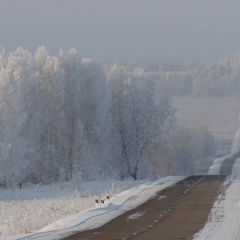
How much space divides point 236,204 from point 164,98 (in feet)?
123

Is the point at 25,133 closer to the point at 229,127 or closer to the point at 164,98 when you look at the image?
the point at 164,98

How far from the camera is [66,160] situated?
195ft

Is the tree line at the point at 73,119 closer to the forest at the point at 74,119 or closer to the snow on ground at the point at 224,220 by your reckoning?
the forest at the point at 74,119

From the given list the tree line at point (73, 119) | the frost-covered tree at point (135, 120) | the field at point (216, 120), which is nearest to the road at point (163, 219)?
the tree line at point (73, 119)

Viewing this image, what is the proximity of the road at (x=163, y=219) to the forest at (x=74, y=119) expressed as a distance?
20173 millimetres

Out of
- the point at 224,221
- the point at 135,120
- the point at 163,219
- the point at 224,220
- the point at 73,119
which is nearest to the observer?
the point at 224,221

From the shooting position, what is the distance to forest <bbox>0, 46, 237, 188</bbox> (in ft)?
171

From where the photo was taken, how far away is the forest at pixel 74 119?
52.2m

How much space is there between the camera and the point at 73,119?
60.7 meters

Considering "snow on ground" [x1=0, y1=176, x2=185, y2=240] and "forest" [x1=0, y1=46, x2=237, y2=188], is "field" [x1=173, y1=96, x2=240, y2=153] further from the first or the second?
"snow on ground" [x1=0, y1=176, x2=185, y2=240]

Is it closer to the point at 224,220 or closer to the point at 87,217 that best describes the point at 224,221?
the point at 224,220

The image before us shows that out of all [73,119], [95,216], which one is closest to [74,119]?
[73,119]

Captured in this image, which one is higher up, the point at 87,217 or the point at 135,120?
the point at 135,120

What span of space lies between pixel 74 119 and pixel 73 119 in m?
0.09
